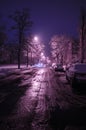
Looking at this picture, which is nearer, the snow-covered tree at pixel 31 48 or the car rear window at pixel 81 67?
the car rear window at pixel 81 67

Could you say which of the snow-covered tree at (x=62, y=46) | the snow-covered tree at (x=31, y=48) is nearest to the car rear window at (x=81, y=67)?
the snow-covered tree at (x=31, y=48)

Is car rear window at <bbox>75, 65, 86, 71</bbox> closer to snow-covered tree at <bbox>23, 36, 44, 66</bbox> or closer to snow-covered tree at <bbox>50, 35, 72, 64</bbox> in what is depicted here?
snow-covered tree at <bbox>23, 36, 44, 66</bbox>

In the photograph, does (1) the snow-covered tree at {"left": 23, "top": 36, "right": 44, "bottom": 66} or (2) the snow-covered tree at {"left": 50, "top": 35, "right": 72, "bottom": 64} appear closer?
(1) the snow-covered tree at {"left": 23, "top": 36, "right": 44, "bottom": 66}

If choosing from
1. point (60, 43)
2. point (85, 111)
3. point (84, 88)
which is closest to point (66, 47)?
point (60, 43)

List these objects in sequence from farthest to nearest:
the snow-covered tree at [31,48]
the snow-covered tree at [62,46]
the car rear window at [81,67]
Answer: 1. the snow-covered tree at [62,46]
2. the snow-covered tree at [31,48]
3. the car rear window at [81,67]

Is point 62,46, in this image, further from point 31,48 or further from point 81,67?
point 81,67

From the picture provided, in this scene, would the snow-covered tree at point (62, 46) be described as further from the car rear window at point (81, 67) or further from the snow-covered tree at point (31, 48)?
the car rear window at point (81, 67)

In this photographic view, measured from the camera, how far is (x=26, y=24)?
58.6 meters

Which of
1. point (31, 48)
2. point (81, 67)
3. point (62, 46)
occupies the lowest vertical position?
point (81, 67)

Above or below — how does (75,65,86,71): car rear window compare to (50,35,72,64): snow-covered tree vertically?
below

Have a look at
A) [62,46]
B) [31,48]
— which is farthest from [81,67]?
[62,46]

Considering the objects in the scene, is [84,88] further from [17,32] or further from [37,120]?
[17,32]


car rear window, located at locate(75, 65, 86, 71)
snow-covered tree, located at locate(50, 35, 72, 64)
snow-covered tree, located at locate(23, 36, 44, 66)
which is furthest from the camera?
snow-covered tree, located at locate(50, 35, 72, 64)

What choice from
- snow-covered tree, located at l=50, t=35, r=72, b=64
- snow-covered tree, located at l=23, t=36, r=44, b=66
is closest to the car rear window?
snow-covered tree, located at l=23, t=36, r=44, b=66
